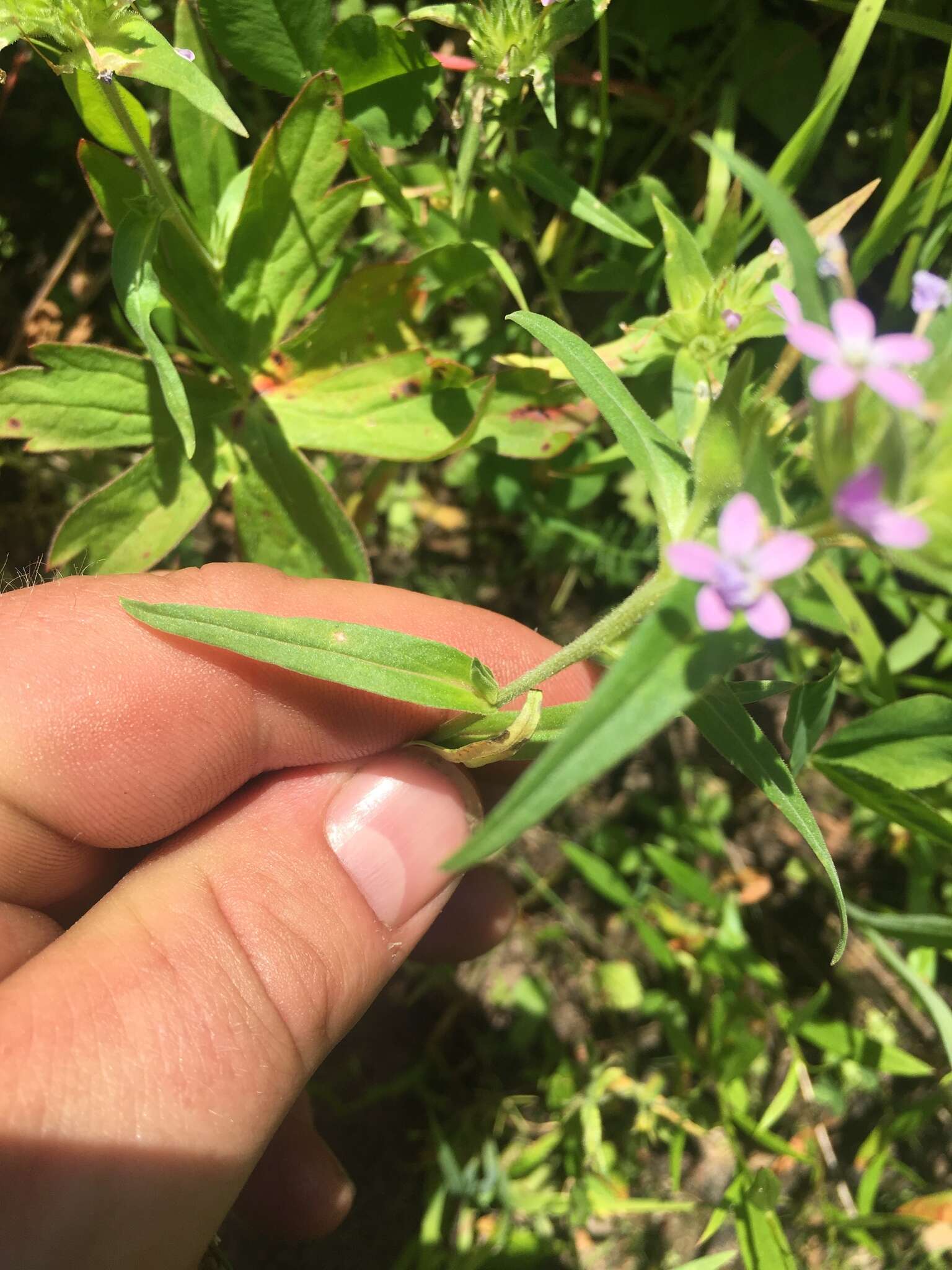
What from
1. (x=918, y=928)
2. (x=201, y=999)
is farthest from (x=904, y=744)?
(x=201, y=999)

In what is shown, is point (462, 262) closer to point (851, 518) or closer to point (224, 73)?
point (224, 73)

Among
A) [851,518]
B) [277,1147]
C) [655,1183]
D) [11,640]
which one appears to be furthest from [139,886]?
[655,1183]

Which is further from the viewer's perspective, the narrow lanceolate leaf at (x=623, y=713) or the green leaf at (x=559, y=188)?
the green leaf at (x=559, y=188)

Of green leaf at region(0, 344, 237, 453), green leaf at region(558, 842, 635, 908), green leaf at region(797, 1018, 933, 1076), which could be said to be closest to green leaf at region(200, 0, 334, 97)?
green leaf at region(0, 344, 237, 453)

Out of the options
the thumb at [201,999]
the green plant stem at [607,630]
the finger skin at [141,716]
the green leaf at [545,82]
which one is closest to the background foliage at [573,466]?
the green leaf at [545,82]

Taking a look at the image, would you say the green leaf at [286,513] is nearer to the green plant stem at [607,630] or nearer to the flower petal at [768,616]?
the green plant stem at [607,630]

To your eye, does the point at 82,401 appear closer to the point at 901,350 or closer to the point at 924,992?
the point at 901,350

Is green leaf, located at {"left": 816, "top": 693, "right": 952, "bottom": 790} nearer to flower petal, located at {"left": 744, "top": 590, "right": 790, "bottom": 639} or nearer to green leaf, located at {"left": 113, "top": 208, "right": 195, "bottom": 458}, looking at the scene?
flower petal, located at {"left": 744, "top": 590, "right": 790, "bottom": 639}
